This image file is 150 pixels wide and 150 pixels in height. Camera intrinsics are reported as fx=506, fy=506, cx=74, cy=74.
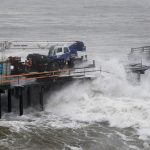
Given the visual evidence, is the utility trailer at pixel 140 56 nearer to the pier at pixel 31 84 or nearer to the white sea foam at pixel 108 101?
the white sea foam at pixel 108 101

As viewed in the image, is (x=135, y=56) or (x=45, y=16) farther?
(x=45, y=16)

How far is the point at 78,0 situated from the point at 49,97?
124 meters

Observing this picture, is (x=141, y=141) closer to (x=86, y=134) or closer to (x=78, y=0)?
(x=86, y=134)

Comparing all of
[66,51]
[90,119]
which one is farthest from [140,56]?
[90,119]

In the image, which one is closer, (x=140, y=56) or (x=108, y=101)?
(x=108, y=101)

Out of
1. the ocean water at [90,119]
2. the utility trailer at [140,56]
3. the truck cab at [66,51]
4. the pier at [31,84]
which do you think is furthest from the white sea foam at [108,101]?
the utility trailer at [140,56]

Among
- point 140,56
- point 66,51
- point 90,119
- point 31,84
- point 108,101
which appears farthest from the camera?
point 140,56

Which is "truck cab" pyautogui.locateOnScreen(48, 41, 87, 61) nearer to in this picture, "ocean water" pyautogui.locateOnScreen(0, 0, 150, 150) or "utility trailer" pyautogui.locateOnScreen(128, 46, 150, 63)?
"ocean water" pyautogui.locateOnScreen(0, 0, 150, 150)

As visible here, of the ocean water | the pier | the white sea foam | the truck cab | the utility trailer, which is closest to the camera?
the ocean water

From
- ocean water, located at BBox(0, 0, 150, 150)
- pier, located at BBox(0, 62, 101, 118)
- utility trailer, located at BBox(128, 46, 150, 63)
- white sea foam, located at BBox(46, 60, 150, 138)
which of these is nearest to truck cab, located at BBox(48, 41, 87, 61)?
ocean water, located at BBox(0, 0, 150, 150)

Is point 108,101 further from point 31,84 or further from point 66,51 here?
point 66,51

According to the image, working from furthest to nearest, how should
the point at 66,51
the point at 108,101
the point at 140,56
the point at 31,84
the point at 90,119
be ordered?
the point at 140,56 → the point at 66,51 → the point at 108,101 → the point at 31,84 → the point at 90,119

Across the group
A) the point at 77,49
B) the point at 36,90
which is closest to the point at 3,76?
the point at 36,90

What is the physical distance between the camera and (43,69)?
37.4 meters
